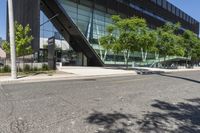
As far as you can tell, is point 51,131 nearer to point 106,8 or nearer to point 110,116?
point 110,116

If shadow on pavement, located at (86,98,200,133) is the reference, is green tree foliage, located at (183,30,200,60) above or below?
above

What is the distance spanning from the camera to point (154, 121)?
6.45 m

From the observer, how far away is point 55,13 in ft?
125

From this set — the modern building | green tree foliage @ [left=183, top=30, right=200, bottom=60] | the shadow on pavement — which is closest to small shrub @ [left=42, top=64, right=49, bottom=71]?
the modern building

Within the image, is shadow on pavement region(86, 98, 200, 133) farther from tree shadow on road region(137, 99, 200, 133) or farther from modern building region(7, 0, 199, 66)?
modern building region(7, 0, 199, 66)

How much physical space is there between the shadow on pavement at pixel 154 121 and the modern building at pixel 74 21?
29078 mm

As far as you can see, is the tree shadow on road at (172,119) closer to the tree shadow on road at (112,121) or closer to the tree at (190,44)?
the tree shadow on road at (112,121)

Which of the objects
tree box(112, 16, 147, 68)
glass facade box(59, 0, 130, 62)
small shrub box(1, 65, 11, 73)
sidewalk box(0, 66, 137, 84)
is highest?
glass facade box(59, 0, 130, 62)

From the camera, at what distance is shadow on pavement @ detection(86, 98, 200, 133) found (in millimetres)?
5742

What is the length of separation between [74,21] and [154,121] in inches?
1240

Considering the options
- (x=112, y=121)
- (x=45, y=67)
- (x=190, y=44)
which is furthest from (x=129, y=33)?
(x=190, y=44)

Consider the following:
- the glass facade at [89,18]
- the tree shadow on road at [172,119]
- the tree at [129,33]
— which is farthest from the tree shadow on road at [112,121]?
the glass facade at [89,18]

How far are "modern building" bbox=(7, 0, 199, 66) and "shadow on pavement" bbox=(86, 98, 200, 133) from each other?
1145 inches

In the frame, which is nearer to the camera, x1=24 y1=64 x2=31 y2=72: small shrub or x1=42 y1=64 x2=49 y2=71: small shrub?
x1=24 y1=64 x2=31 y2=72: small shrub
